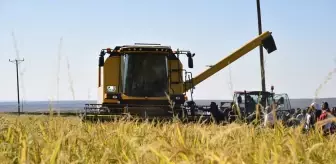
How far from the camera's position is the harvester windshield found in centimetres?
1589

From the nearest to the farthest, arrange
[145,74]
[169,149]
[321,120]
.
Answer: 1. [169,149]
2. [321,120]
3. [145,74]

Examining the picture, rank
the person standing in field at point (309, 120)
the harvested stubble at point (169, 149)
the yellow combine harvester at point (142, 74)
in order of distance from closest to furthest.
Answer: the harvested stubble at point (169, 149) → the person standing in field at point (309, 120) → the yellow combine harvester at point (142, 74)

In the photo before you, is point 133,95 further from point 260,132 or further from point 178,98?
point 260,132

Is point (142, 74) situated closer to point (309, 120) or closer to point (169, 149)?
point (309, 120)

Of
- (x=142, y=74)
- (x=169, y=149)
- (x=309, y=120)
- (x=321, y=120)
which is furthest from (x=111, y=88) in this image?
(x=169, y=149)

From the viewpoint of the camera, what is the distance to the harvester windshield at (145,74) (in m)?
15.9

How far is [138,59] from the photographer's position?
52.7 ft

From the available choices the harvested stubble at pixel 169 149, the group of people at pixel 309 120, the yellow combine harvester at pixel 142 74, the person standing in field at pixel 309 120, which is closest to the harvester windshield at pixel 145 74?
the yellow combine harvester at pixel 142 74

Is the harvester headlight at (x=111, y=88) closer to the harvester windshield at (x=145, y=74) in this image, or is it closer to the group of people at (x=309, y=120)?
the harvester windshield at (x=145, y=74)

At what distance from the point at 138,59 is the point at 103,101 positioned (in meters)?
1.80

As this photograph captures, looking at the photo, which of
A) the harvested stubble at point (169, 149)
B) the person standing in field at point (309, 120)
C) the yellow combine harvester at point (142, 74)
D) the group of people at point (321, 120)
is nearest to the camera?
the harvested stubble at point (169, 149)

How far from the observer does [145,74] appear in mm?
16078

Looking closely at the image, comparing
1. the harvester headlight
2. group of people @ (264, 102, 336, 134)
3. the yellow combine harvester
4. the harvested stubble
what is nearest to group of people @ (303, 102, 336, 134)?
group of people @ (264, 102, 336, 134)

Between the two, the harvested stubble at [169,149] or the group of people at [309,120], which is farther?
the group of people at [309,120]
